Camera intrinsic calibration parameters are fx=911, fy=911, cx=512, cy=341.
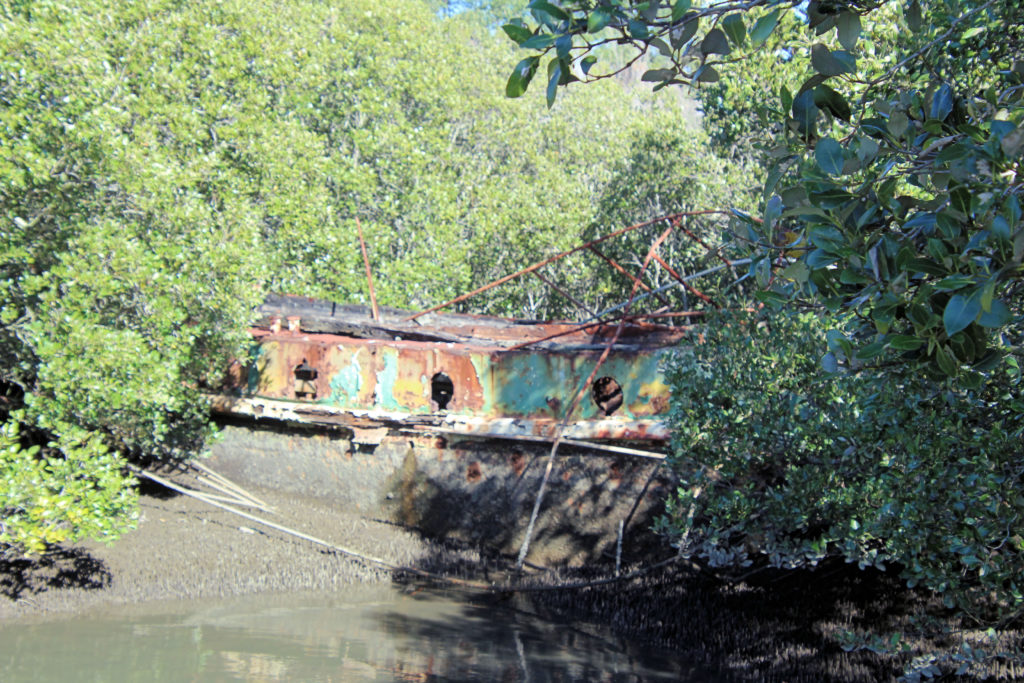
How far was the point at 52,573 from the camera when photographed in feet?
21.7

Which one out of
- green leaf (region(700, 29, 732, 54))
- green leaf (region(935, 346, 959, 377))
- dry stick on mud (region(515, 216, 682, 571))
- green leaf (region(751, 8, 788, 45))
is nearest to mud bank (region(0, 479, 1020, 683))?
dry stick on mud (region(515, 216, 682, 571))

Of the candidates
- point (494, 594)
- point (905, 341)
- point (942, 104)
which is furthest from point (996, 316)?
point (494, 594)

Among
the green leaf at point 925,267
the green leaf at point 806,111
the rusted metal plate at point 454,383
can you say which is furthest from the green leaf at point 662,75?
the rusted metal plate at point 454,383

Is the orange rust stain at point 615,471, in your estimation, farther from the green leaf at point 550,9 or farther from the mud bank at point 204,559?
the green leaf at point 550,9

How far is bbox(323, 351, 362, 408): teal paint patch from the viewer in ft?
26.1

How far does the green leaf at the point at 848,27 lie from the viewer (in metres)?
2.29

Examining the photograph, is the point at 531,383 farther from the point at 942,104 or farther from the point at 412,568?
Answer: the point at 942,104

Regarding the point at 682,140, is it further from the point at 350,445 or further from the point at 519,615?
the point at 519,615

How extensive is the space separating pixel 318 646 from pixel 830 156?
4.93 m

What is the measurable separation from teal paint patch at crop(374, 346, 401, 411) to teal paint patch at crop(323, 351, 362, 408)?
19 cm

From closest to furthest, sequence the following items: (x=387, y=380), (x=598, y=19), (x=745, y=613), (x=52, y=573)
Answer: (x=598, y=19) < (x=745, y=613) < (x=52, y=573) < (x=387, y=380)

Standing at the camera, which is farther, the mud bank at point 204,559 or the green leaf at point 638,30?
the mud bank at point 204,559

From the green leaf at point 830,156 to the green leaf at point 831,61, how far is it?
285 mm

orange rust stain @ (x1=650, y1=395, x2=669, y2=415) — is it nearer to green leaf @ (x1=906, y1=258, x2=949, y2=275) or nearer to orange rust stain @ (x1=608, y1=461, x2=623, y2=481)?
orange rust stain @ (x1=608, y1=461, x2=623, y2=481)
